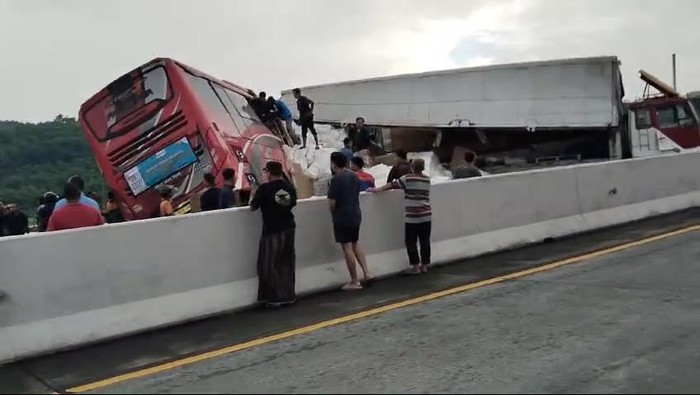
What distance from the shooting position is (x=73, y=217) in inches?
310

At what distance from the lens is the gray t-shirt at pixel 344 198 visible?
9086mm

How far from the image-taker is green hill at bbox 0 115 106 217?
15.0 m

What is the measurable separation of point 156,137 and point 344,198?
6.77 meters

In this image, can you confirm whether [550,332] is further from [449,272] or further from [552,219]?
[552,219]

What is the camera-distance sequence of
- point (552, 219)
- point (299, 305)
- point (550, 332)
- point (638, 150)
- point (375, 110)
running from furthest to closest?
1. point (375, 110)
2. point (638, 150)
3. point (552, 219)
4. point (299, 305)
5. point (550, 332)

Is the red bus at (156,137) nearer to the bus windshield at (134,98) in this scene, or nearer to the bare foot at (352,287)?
the bus windshield at (134,98)

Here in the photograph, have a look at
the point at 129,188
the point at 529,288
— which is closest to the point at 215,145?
the point at 129,188

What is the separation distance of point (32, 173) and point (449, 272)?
11985 millimetres

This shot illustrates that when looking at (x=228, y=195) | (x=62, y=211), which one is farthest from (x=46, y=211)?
(x=62, y=211)

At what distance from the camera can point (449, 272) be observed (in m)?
10.2

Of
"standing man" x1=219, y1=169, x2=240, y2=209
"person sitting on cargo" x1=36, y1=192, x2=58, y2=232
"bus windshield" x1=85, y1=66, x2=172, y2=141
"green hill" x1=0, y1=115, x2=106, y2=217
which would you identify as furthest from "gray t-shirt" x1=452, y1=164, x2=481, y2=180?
"green hill" x1=0, y1=115, x2=106, y2=217

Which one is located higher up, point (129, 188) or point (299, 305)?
point (129, 188)

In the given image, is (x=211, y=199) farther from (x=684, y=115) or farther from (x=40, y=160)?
(x=684, y=115)

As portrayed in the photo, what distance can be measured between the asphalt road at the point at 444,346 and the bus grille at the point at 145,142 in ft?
22.6
